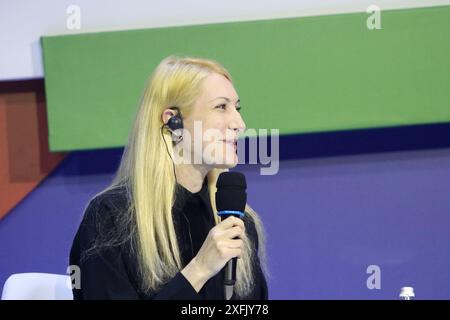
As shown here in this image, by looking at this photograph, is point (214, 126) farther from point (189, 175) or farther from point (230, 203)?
→ point (230, 203)

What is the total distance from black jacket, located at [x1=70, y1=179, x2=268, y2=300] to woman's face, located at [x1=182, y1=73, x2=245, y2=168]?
0.11 m

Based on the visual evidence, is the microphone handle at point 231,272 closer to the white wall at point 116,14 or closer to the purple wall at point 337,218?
the purple wall at point 337,218

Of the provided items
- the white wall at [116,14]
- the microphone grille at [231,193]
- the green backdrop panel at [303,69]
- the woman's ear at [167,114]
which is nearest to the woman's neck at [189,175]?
the woman's ear at [167,114]

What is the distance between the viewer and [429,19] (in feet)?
7.38

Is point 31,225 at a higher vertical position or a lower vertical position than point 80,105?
lower

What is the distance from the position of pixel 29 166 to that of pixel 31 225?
0.21m

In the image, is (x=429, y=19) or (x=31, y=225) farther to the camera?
(x=31, y=225)

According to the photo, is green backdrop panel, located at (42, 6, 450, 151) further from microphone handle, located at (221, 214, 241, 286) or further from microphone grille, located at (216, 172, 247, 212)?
microphone handle, located at (221, 214, 241, 286)

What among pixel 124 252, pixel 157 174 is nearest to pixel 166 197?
pixel 157 174

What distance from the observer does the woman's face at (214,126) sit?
155 centimetres

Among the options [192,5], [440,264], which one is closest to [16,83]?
[192,5]

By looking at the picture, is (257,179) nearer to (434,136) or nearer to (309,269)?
(309,269)

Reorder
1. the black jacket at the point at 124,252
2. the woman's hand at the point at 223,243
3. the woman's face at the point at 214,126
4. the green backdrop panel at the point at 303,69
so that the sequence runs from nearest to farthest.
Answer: the woman's hand at the point at 223,243 → the black jacket at the point at 124,252 → the woman's face at the point at 214,126 → the green backdrop panel at the point at 303,69

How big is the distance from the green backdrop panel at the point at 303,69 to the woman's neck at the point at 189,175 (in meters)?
0.65
